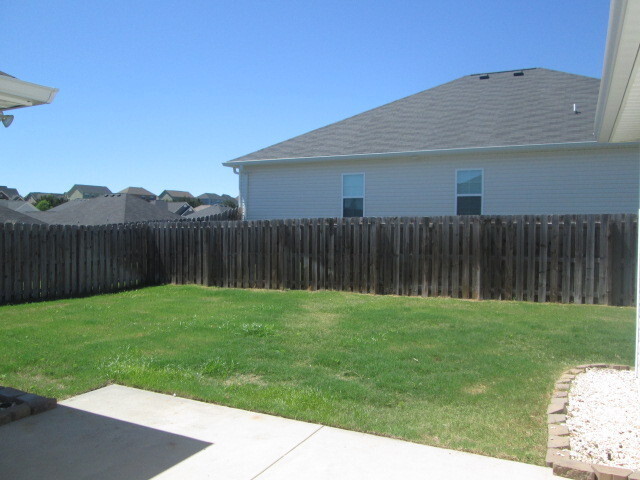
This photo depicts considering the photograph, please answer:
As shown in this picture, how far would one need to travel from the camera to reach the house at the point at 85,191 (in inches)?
3570

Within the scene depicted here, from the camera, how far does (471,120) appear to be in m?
15.5

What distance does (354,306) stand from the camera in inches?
404

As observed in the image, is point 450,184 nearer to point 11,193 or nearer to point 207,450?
point 207,450

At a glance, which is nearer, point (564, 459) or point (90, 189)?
point (564, 459)

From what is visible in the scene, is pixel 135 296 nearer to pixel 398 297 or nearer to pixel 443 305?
pixel 398 297

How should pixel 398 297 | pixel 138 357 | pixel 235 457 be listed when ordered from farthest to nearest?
pixel 398 297 < pixel 138 357 < pixel 235 457

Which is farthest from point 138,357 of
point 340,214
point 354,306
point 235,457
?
point 340,214

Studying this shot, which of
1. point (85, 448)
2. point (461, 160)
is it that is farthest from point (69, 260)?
point (461, 160)

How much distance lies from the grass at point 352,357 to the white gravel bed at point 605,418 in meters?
0.28

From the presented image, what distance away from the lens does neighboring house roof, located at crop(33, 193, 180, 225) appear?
2456 cm

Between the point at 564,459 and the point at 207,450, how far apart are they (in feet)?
8.61

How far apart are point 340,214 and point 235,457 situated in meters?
12.5

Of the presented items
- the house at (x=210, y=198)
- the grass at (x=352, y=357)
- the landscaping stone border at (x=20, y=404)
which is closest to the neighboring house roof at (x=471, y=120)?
the grass at (x=352, y=357)

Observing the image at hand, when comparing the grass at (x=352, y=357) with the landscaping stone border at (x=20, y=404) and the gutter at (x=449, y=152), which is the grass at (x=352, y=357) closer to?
the landscaping stone border at (x=20, y=404)
